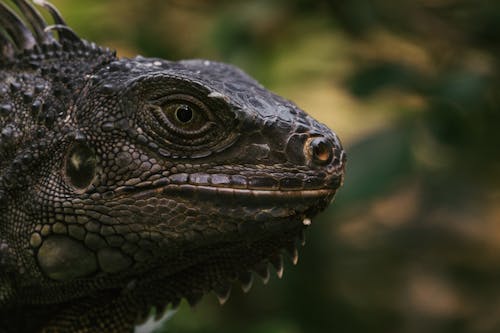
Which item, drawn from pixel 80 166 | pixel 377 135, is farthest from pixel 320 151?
pixel 377 135

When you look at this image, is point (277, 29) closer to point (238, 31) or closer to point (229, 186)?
point (238, 31)

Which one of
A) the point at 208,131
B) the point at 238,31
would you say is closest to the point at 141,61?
the point at 208,131

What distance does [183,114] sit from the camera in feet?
10.6

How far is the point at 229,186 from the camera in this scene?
123 inches

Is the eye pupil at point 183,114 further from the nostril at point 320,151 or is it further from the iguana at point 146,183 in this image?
the nostril at point 320,151

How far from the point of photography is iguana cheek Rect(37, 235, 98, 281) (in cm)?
319

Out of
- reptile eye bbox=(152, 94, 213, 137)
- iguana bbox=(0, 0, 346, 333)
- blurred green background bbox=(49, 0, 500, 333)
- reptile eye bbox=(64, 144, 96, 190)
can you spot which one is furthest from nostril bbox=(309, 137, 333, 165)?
blurred green background bbox=(49, 0, 500, 333)

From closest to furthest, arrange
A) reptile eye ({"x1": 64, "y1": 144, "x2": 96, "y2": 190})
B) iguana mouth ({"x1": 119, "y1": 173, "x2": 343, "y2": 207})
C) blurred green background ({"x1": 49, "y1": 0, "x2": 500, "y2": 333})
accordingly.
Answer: iguana mouth ({"x1": 119, "y1": 173, "x2": 343, "y2": 207}) < reptile eye ({"x1": 64, "y1": 144, "x2": 96, "y2": 190}) < blurred green background ({"x1": 49, "y1": 0, "x2": 500, "y2": 333})

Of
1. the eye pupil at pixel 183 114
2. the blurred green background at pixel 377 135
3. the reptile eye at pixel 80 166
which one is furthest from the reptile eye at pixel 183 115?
the blurred green background at pixel 377 135

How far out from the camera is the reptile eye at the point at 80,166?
323 centimetres

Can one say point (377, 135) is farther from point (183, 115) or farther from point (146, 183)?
point (146, 183)

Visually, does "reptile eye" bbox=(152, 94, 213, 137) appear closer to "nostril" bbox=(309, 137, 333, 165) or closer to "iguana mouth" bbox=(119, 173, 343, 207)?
"iguana mouth" bbox=(119, 173, 343, 207)

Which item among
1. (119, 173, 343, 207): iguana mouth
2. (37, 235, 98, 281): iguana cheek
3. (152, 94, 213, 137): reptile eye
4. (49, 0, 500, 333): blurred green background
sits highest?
(49, 0, 500, 333): blurred green background

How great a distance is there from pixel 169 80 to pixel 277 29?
13.2ft
